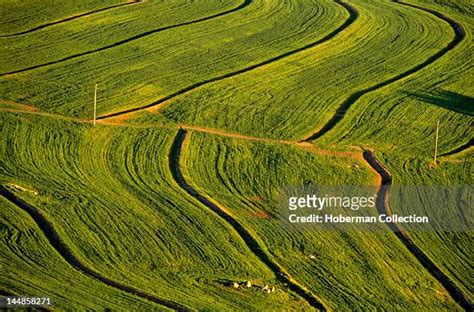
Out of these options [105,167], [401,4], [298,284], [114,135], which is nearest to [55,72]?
[114,135]

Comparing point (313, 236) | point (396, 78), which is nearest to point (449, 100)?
point (396, 78)

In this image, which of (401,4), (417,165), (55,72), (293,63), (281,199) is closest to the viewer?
(281,199)

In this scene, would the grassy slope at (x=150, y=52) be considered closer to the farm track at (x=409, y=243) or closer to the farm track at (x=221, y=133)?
the farm track at (x=221, y=133)

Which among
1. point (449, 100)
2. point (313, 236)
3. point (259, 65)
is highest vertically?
point (259, 65)

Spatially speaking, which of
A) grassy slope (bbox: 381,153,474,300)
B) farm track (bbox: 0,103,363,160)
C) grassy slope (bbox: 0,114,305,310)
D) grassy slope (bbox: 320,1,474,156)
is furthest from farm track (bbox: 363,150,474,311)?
grassy slope (bbox: 0,114,305,310)

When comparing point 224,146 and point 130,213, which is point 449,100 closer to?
point 224,146

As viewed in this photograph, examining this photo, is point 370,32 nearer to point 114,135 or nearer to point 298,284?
point 114,135
